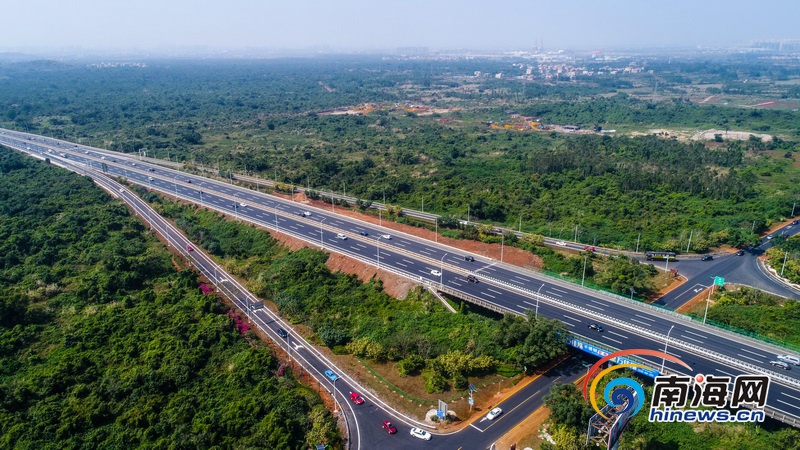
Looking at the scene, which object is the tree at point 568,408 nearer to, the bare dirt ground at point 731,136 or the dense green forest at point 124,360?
the dense green forest at point 124,360

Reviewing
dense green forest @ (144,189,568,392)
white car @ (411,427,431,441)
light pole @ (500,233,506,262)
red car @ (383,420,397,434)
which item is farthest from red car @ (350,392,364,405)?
light pole @ (500,233,506,262)

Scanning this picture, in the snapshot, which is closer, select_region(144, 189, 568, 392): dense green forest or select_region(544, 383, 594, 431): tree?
select_region(544, 383, 594, 431): tree

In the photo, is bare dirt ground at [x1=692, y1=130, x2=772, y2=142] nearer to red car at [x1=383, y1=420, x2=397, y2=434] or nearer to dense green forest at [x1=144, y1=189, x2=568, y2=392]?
dense green forest at [x1=144, y1=189, x2=568, y2=392]

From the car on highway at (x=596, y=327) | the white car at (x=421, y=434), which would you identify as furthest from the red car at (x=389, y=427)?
the car on highway at (x=596, y=327)

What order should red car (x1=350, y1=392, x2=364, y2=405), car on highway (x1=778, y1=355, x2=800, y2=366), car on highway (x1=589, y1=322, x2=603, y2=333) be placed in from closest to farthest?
car on highway (x1=778, y1=355, x2=800, y2=366) < red car (x1=350, y1=392, x2=364, y2=405) < car on highway (x1=589, y1=322, x2=603, y2=333)

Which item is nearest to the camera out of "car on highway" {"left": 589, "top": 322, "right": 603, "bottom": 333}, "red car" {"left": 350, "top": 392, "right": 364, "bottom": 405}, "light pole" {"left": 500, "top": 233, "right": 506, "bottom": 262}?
"red car" {"left": 350, "top": 392, "right": 364, "bottom": 405}

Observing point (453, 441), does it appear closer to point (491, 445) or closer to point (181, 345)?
point (491, 445)
